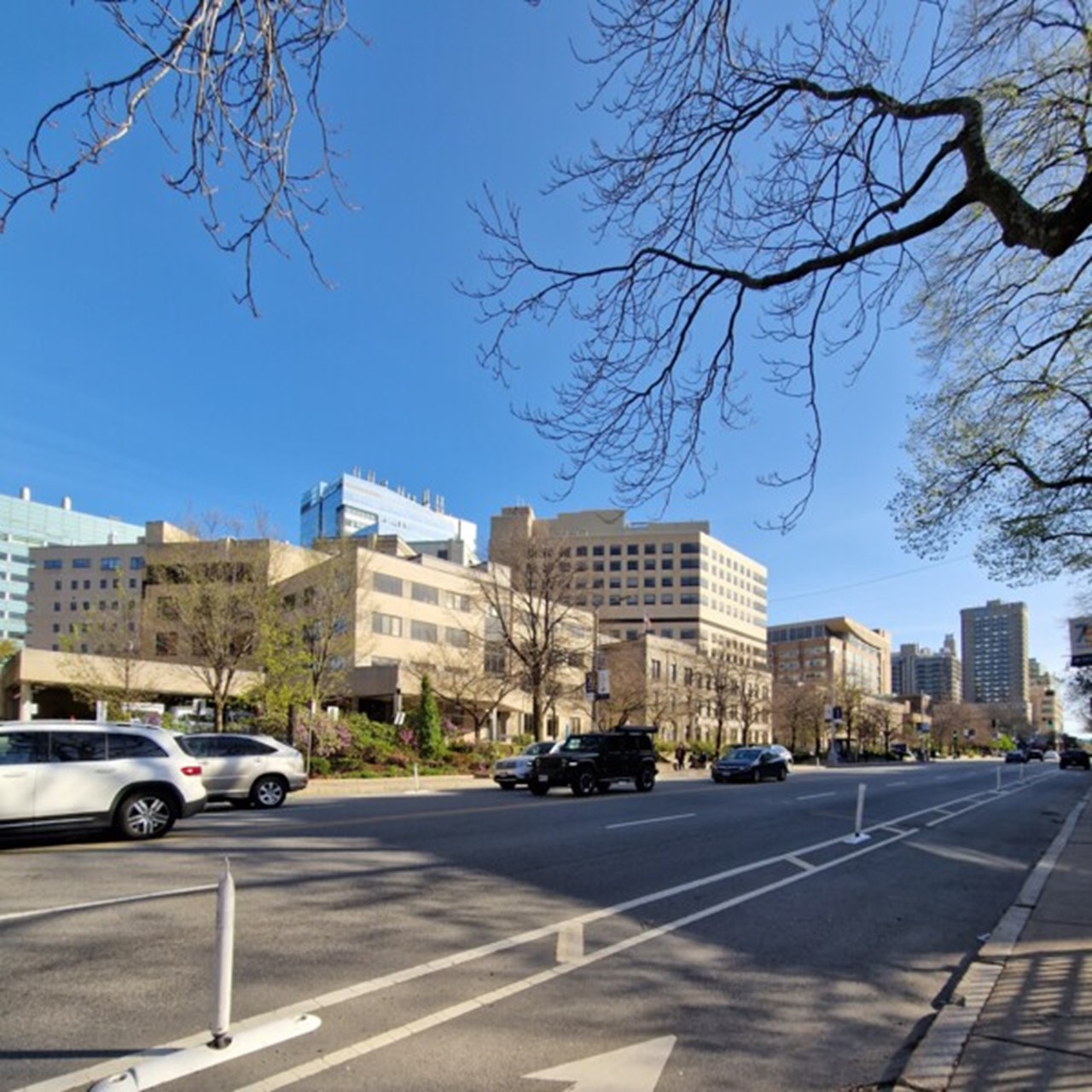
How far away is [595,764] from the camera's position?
24062mm

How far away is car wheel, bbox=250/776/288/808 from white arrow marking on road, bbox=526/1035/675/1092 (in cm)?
1568

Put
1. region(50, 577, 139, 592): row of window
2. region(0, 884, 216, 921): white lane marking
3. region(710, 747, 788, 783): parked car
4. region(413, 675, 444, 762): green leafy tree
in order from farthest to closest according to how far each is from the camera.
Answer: region(50, 577, 139, 592): row of window, region(413, 675, 444, 762): green leafy tree, region(710, 747, 788, 783): parked car, region(0, 884, 216, 921): white lane marking

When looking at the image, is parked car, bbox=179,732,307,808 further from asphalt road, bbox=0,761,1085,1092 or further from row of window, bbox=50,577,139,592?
row of window, bbox=50,577,139,592

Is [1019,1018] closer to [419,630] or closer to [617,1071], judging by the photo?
[617,1071]

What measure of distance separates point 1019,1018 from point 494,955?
3.49 m

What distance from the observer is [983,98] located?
28.9ft

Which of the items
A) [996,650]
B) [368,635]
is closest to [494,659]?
[368,635]

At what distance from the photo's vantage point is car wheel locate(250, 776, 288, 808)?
1881cm

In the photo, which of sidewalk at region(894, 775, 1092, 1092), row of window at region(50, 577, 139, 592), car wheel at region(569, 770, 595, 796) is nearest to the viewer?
sidewalk at region(894, 775, 1092, 1092)

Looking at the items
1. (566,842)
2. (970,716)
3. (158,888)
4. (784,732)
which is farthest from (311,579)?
(970,716)

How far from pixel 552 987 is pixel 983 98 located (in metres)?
9.14

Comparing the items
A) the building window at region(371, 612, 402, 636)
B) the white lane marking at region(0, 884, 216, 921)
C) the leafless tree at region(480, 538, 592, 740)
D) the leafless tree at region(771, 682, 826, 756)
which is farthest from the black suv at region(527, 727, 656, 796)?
the leafless tree at region(771, 682, 826, 756)

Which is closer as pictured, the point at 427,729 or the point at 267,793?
the point at 267,793

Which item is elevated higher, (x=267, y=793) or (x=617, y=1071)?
(x=617, y=1071)
